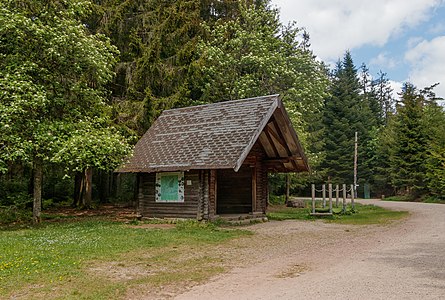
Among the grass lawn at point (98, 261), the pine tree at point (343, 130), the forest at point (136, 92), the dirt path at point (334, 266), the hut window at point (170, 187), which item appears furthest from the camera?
the pine tree at point (343, 130)

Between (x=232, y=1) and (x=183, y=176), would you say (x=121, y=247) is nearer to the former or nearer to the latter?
(x=183, y=176)

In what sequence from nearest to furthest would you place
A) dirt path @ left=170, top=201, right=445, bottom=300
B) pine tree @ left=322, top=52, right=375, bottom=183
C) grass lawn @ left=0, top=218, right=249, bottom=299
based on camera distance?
dirt path @ left=170, top=201, right=445, bottom=300, grass lawn @ left=0, top=218, right=249, bottom=299, pine tree @ left=322, top=52, right=375, bottom=183

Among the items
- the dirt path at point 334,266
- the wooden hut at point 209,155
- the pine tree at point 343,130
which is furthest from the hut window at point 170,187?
the pine tree at point 343,130

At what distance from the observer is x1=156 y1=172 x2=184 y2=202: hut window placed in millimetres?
18141

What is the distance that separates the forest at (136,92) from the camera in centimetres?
1574

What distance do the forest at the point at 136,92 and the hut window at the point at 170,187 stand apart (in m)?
2.12

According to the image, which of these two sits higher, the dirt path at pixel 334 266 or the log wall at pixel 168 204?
the log wall at pixel 168 204

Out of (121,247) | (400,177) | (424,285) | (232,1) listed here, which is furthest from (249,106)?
(400,177)

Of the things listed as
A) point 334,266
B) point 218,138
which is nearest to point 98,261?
point 334,266

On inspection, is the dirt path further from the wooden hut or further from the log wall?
the log wall

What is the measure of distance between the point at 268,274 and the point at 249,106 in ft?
36.4

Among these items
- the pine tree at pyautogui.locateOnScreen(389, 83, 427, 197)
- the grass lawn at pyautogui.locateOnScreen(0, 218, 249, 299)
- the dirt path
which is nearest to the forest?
the pine tree at pyautogui.locateOnScreen(389, 83, 427, 197)

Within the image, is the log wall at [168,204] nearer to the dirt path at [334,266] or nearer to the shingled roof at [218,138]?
the shingled roof at [218,138]

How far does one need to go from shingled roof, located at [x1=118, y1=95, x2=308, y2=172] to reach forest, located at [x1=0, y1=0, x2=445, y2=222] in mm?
1543
